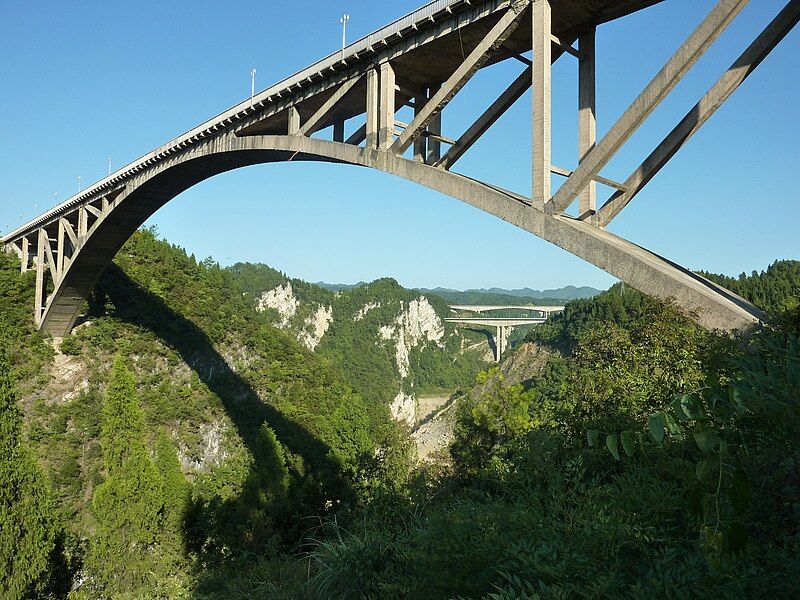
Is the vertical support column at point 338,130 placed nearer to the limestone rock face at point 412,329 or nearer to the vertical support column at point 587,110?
the vertical support column at point 587,110

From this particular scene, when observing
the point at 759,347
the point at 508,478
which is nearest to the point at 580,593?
the point at 759,347

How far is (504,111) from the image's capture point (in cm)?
1005

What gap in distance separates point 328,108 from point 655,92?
6856mm

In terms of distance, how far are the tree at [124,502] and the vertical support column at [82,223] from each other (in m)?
10.3

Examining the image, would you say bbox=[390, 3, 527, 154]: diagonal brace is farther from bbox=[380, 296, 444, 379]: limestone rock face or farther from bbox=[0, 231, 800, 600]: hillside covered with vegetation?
bbox=[380, 296, 444, 379]: limestone rock face

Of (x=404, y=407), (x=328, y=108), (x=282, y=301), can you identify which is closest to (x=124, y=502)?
(x=328, y=108)

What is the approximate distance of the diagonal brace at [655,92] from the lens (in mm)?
6699

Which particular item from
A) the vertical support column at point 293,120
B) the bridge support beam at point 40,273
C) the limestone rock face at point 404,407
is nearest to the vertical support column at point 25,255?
the bridge support beam at point 40,273

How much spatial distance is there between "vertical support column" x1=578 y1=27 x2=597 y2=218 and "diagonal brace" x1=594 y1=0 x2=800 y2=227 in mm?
346

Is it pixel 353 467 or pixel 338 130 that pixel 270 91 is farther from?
pixel 353 467

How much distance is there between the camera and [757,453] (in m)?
4.20

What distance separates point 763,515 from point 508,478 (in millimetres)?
4073

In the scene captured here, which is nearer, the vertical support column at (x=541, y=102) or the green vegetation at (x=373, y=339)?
the vertical support column at (x=541, y=102)

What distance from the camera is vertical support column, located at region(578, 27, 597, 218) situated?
339 inches
